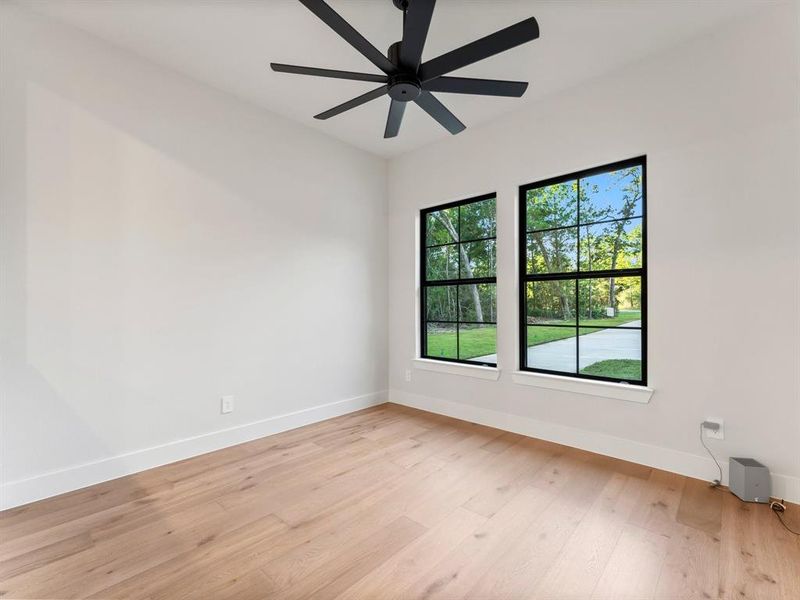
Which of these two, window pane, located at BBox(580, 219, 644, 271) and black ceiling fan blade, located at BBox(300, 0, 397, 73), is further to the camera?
window pane, located at BBox(580, 219, 644, 271)

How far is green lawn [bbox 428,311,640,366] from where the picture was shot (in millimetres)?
2762

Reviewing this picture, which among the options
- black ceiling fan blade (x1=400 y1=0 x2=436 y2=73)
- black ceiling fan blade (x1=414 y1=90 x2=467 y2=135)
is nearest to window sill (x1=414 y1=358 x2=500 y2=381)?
black ceiling fan blade (x1=414 y1=90 x2=467 y2=135)

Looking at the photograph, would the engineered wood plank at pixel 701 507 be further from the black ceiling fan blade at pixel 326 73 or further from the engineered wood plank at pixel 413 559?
the black ceiling fan blade at pixel 326 73

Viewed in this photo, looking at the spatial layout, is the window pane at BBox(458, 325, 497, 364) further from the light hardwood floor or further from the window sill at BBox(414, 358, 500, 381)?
the light hardwood floor

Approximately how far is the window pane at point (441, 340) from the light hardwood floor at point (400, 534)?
1.25 metres

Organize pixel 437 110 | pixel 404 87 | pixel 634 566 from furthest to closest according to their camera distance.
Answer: pixel 437 110 → pixel 404 87 → pixel 634 566

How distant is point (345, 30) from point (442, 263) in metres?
2.49

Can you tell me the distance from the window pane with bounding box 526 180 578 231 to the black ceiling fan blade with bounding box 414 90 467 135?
3.61 feet

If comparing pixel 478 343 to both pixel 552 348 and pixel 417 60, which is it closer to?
pixel 552 348

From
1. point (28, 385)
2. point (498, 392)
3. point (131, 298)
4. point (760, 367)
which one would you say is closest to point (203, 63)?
point (131, 298)

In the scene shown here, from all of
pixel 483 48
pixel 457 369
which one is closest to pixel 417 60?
pixel 483 48

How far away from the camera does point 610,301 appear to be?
276 centimetres

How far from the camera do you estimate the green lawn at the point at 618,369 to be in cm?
266

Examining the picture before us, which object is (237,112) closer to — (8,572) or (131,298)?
(131,298)
